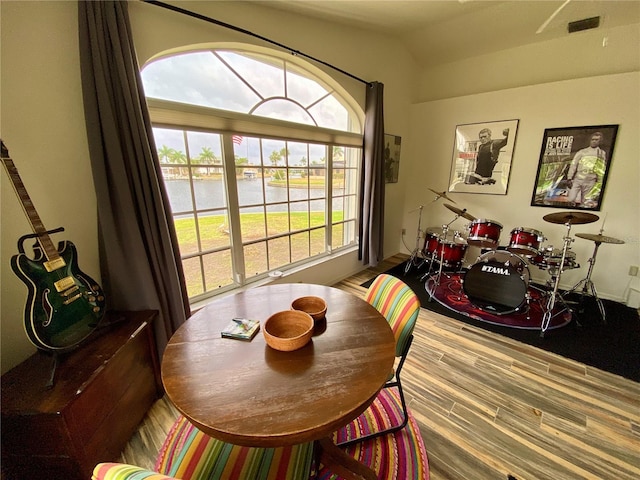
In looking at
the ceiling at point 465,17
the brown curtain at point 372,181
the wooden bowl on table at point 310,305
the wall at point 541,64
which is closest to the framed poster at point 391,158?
the brown curtain at point 372,181

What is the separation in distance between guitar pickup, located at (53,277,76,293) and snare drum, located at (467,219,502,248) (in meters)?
3.26

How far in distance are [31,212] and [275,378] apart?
1264mm

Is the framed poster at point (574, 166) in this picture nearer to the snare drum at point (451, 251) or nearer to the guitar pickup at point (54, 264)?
the snare drum at point (451, 251)

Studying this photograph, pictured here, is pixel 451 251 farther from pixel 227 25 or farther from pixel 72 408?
pixel 72 408

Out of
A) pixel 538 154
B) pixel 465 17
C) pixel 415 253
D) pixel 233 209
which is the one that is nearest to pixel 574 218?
pixel 538 154

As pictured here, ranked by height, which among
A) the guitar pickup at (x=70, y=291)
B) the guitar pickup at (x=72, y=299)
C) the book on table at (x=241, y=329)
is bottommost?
the book on table at (x=241, y=329)

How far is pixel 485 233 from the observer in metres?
2.76

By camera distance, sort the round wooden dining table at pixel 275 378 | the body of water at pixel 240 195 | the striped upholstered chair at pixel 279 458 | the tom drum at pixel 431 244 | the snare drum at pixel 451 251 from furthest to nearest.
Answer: the tom drum at pixel 431 244
the snare drum at pixel 451 251
the body of water at pixel 240 195
the striped upholstered chair at pixel 279 458
the round wooden dining table at pixel 275 378

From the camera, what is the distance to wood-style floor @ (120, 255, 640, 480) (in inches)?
49.2

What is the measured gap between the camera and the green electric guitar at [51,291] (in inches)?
39.9

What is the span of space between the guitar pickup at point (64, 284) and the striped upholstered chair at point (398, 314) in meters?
1.52

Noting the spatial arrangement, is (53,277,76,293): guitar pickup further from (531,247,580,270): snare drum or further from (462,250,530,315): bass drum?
(531,247,580,270): snare drum

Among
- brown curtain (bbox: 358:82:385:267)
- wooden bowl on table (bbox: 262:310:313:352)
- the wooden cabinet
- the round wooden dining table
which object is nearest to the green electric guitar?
the wooden cabinet

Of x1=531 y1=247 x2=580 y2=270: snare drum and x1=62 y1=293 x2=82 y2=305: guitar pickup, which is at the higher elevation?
x1=62 y1=293 x2=82 y2=305: guitar pickup
